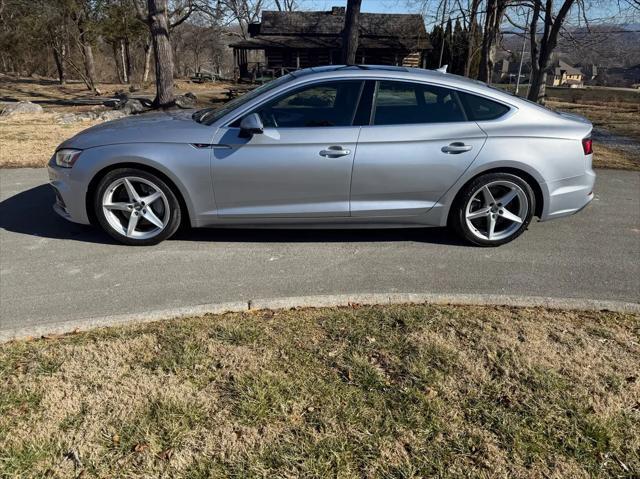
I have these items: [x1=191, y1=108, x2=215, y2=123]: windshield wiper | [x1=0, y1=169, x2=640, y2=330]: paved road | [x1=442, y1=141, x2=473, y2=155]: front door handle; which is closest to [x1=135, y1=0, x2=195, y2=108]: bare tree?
[x1=0, y1=169, x2=640, y2=330]: paved road

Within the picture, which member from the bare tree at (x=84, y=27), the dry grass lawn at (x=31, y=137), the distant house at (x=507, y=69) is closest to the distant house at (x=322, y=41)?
the bare tree at (x=84, y=27)

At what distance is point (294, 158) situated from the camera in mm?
4352

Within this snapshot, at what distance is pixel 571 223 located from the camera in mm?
5676

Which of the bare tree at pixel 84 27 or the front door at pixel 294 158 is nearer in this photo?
the front door at pixel 294 158

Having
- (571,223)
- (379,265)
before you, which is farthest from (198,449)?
(571,223)

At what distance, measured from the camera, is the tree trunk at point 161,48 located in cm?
1458

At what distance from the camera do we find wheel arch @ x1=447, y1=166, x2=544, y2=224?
4.62 metres

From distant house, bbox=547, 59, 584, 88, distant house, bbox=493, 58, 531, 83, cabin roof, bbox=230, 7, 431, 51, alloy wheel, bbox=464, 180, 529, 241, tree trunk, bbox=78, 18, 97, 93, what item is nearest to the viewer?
alloy wheel, bbox=464, 180, 529, 241

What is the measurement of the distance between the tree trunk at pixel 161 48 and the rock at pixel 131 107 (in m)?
0.54

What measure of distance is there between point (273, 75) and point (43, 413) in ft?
113

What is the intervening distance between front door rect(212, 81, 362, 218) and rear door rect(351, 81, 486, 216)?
0.16 meters

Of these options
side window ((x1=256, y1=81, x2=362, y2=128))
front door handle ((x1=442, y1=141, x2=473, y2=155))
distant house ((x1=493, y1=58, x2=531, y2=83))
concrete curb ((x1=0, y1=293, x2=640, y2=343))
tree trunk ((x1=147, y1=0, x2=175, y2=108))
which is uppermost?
distant house ((x1=493, y1=58, x2=531, y2=83))

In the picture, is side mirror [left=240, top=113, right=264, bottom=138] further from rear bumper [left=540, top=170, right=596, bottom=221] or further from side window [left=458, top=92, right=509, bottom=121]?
rear bumper [left=540, top=170, right=596, bottom=221]

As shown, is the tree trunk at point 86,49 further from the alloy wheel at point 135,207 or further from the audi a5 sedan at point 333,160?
the alloy wheel at point 135,207
